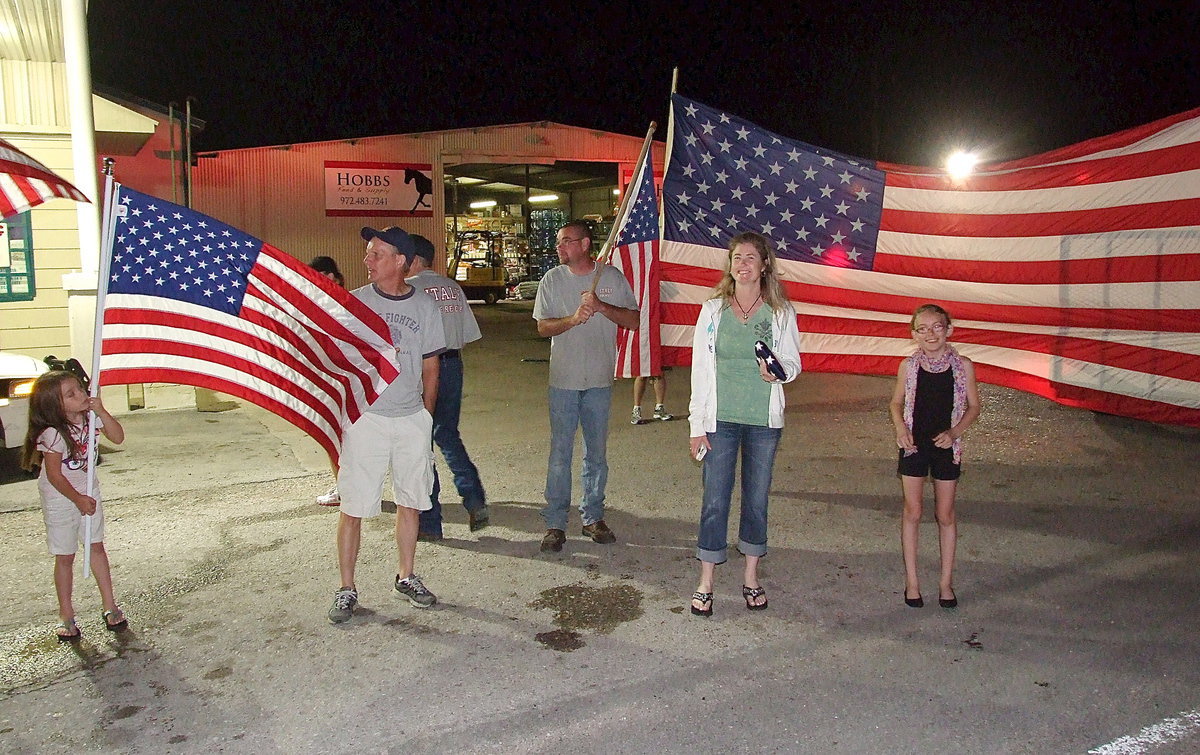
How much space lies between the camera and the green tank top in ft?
15.2

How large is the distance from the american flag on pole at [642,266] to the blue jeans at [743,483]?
2171mm

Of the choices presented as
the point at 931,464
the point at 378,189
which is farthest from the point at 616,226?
the point at 378,189

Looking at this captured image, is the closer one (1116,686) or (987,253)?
(1116,686)

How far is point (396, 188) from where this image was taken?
27719mm

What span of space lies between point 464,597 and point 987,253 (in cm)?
422

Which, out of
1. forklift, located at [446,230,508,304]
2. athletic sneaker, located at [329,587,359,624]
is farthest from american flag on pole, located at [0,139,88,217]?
forklift, located at [446,230,508,304]

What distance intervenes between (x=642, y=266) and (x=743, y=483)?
8.80 feet

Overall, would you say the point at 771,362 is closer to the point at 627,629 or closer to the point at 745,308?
the point at 745,308

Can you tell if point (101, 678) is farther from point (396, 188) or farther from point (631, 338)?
point (396, 188)

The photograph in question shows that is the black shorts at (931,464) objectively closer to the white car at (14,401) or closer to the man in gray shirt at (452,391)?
the man in gray shirt at (452,391)

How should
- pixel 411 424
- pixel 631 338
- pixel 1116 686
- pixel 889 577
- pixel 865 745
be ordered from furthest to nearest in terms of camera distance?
pixel 631 338 < pixel 889 577 < pixel 411 424 < pixel 1116 686 < pixel 865 745

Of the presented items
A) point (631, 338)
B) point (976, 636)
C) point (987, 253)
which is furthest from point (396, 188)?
point (976, 636)

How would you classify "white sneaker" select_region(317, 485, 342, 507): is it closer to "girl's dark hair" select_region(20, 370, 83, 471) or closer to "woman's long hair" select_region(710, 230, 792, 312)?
"girl's dark hair" select_region(20, 370, 83, 471)

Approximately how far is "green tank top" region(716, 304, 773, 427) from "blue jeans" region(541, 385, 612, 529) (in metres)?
1.35
